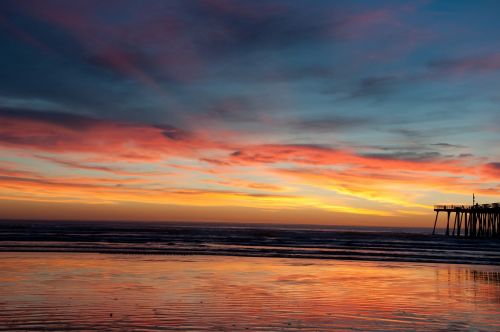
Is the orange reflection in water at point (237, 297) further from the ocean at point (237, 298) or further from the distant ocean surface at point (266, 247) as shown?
the distant ocean surface at point (266, 247)

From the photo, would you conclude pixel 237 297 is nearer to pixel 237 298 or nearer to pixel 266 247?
pixel 237 298

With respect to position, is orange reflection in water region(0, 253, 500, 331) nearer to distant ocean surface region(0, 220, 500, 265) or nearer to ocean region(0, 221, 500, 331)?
ocean region(0, 221, 500, 331)

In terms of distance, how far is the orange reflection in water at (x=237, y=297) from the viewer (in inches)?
564

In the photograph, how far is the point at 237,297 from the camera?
736 inches

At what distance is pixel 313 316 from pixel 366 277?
11716 millimetres

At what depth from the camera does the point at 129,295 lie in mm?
18406

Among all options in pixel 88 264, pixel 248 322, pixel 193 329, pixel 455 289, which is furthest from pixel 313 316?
pixel 88 264

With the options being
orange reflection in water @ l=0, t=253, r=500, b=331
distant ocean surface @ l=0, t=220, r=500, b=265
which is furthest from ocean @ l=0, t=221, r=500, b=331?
distant ocean surface @ l=0, t=220, r=500, b=265

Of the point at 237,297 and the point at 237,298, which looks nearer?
the point at 237,298

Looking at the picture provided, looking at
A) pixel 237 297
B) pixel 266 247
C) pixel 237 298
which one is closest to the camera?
pixel 237 298

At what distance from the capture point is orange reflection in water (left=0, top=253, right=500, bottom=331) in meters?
14.3

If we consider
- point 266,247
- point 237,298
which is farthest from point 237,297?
point 266,247

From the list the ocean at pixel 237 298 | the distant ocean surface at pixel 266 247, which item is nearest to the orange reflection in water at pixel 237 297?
the ocean at pixel 237 298

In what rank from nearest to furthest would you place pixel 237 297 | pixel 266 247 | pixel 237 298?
pixel 237 298
pixel 237 297
pixel 266 247
